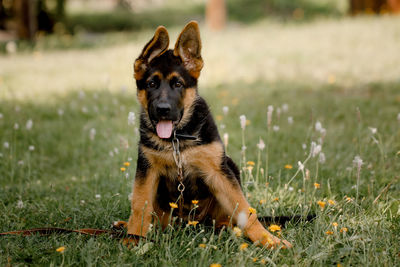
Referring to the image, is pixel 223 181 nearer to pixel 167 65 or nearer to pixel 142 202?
pixel 142 202

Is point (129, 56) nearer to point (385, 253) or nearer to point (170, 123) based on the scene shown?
point (170, 123)

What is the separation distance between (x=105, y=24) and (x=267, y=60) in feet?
64.6

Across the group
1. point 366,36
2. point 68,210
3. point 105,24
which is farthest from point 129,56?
point 105,24

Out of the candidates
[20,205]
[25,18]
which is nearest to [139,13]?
[25,18]

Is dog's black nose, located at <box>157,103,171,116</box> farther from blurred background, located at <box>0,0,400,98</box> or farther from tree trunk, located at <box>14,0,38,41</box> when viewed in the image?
tree trunk, located at <box>14,0,38,41</box>

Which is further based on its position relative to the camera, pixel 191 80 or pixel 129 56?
pixel 129 56

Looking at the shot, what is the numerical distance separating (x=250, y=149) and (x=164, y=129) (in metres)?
2.61

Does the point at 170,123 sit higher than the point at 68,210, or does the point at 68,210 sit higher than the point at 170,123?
the point at 170,123

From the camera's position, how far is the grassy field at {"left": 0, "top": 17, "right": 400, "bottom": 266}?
2.88 metres

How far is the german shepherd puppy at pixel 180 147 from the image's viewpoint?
3.17m

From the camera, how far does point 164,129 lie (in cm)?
319

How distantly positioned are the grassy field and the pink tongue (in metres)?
0.78

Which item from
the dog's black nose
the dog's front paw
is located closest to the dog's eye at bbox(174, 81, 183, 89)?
the dog's black nose

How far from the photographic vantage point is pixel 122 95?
8367 millimetres
